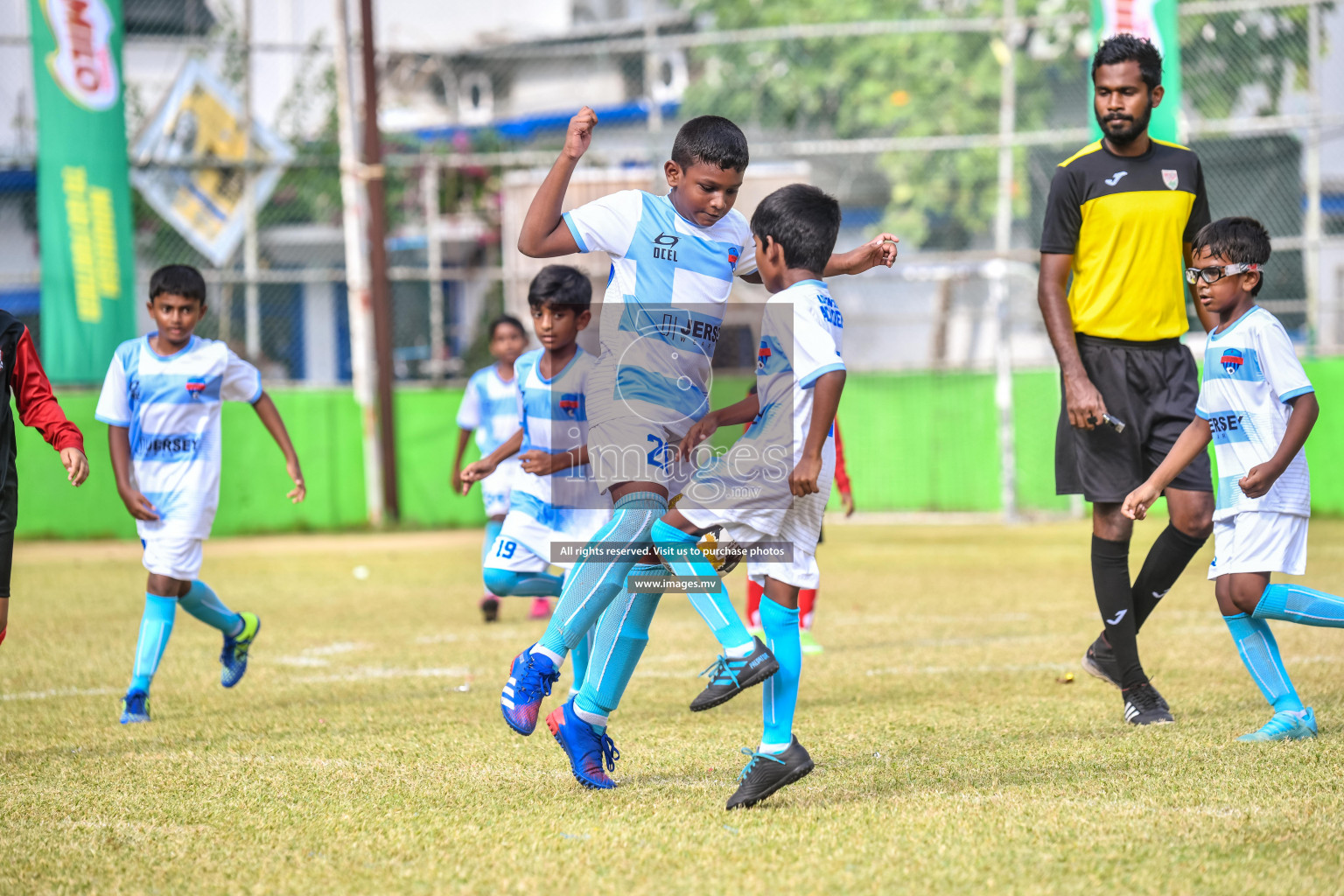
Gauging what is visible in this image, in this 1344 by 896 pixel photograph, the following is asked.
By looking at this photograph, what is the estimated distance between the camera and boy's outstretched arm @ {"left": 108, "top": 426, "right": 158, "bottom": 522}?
512 cm

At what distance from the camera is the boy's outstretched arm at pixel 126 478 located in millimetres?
5125

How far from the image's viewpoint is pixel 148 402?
5301 mm

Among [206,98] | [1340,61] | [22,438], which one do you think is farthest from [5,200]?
[1340,61]

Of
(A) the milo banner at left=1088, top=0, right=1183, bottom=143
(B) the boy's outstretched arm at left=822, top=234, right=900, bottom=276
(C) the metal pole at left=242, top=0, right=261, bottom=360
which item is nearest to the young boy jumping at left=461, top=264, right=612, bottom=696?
(B) the boy's outstretched arm at left=822, top=234, right=900, bottom=276

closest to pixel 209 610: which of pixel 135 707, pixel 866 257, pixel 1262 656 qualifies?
pixel 135 707

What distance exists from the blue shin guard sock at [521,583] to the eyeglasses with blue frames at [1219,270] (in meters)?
2.89

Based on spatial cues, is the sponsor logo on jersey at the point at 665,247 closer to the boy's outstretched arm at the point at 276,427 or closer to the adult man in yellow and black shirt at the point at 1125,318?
the adult man in yellow and black shirt at the point at 1125,318

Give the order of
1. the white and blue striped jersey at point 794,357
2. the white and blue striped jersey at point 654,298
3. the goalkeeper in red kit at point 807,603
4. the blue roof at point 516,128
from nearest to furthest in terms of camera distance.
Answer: the white and blue striped jersey at point 794,357
the white and blue striped jersey at point 654,298
the goalkeeper in red kit at point 807,603
the blue roof at point 516,128

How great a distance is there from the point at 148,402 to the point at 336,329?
14680 millimetres

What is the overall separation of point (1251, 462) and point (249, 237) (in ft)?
43.8

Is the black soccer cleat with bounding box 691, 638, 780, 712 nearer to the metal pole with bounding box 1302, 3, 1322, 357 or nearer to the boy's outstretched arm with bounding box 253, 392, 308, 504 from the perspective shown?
the boy's outstretched arm with bounding box 253, 392, 308, 504

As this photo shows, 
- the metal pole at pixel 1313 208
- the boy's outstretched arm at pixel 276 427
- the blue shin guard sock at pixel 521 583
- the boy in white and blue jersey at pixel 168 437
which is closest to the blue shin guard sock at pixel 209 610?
the boy in white and blue jersey at pixel 168 437

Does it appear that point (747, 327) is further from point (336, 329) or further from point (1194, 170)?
point (1194, 170)

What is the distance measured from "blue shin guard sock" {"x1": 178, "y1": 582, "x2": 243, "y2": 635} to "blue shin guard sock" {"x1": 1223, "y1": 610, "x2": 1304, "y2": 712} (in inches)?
155
